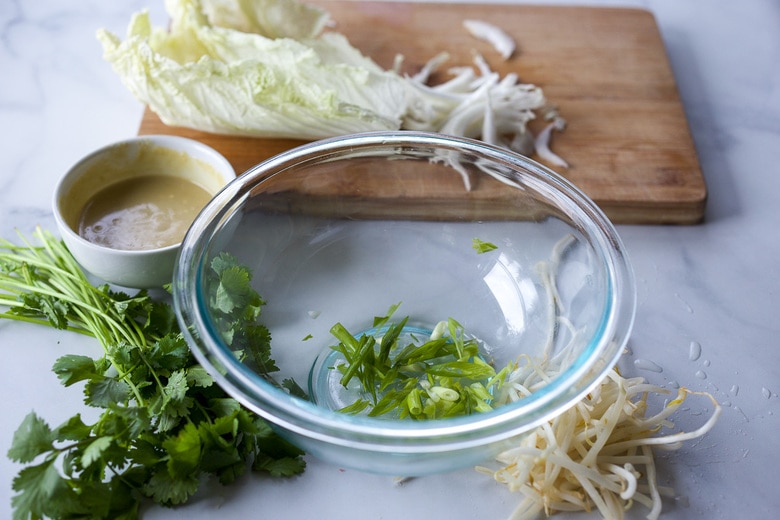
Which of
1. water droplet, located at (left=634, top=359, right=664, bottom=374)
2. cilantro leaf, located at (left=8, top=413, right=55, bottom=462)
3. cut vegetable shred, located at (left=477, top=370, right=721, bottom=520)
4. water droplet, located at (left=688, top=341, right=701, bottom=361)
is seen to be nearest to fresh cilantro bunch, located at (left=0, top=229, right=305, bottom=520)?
cilantro leaf, located at (left=8, top=413, right=55, bottom=462)

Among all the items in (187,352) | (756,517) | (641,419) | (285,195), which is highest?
(285,195)

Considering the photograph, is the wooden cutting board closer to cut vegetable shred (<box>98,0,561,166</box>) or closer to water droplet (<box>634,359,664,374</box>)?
cut vegetable shred (<box>98,0,561,166</box>)

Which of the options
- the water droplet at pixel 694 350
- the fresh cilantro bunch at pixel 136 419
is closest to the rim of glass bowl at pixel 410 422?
the fresh cilantro bunch at pixel 136 419

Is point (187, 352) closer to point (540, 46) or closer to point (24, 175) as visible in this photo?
point (24, 175)

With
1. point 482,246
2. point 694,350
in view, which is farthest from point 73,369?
point 694,350

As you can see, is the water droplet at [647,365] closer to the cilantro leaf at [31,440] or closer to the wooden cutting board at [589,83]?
the wooden cutting board at [589,83]

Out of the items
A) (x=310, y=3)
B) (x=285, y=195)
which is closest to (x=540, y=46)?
(x=310, y=3)
